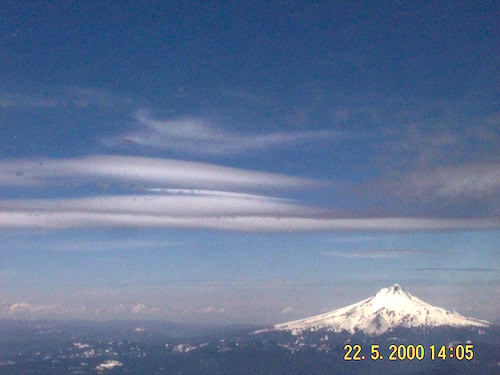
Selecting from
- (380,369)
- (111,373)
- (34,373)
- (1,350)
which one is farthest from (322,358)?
(1,350)

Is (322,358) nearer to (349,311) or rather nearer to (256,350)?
(256,350)
